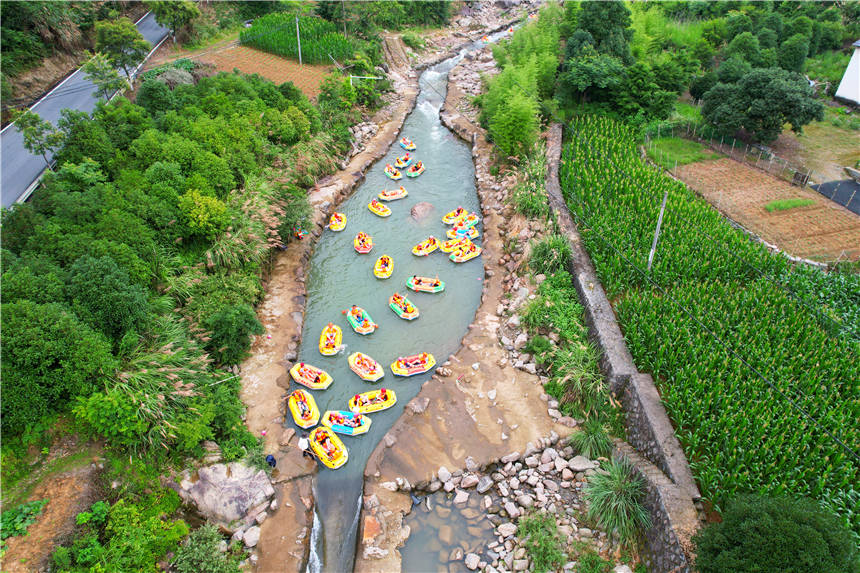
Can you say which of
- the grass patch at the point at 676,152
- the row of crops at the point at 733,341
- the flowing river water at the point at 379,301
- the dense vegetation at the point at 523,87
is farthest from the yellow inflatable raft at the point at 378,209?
the grass patch at the point at 676,152

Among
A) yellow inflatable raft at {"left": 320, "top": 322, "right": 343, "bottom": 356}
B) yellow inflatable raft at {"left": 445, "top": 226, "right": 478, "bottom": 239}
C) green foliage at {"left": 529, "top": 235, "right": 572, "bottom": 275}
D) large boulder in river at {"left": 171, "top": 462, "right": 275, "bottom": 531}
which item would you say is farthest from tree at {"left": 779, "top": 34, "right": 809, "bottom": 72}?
large boulder in river at {"left": 171, "top": 462, "right": 275, "bottom": 531}

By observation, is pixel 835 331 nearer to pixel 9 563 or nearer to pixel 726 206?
pixel 726 206

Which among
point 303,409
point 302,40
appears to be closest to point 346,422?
point 303,409

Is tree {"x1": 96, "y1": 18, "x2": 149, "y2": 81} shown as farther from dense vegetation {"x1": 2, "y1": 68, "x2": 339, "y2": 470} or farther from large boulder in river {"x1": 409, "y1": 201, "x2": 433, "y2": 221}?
large boulder in river {"x1": 409, "y1": 201, "x2": 433, "y2": 221}

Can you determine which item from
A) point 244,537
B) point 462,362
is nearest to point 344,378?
point 462,362

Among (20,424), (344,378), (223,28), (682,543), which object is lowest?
(344,378)

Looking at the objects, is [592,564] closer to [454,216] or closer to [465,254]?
[465,254]
